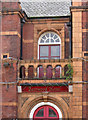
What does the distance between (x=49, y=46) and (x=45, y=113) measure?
3.64 meters

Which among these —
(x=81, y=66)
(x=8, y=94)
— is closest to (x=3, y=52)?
(x=8, y=94)

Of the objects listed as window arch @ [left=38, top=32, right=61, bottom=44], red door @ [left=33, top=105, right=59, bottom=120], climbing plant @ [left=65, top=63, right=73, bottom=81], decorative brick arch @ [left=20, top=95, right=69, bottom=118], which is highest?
window arch @ [left=38, top=32, right=61, bottom=44]

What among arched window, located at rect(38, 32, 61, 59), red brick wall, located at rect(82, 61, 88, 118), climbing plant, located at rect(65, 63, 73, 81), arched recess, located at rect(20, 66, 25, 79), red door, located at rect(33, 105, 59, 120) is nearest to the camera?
red brick wall, located at rect(82, 61, 88, 118)

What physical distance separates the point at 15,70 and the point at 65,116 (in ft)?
10.7

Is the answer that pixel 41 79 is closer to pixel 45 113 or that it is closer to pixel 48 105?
pixel 48 105

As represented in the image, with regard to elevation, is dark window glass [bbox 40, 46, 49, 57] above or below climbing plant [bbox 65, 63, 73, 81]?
above

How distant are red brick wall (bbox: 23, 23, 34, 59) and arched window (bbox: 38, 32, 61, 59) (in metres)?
0.51

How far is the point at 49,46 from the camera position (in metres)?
12.6

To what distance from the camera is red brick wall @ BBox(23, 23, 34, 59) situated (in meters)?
12.4

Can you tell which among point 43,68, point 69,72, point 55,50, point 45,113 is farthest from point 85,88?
point 55,50

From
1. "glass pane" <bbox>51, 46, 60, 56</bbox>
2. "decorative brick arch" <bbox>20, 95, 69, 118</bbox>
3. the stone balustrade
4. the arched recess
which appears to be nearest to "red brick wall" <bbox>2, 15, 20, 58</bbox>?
the stone balustrade

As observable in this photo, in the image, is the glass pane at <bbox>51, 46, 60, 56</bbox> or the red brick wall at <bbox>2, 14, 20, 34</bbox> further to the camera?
the glass pane at <bbox>51, 46, 60, 56</bbox>

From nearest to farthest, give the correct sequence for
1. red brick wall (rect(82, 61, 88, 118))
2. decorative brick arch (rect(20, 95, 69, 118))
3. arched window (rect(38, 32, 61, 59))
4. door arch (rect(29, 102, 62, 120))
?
red brick wall (rect(82, 61, 88, 118)) → decorative brick arch (rect(20, 95, 69, 118)) → door arch (rect(29, 102, 62, 120)) → arched window (rect(38, 32, 61, 59))

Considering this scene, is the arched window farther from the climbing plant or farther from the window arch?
the climbing plant
